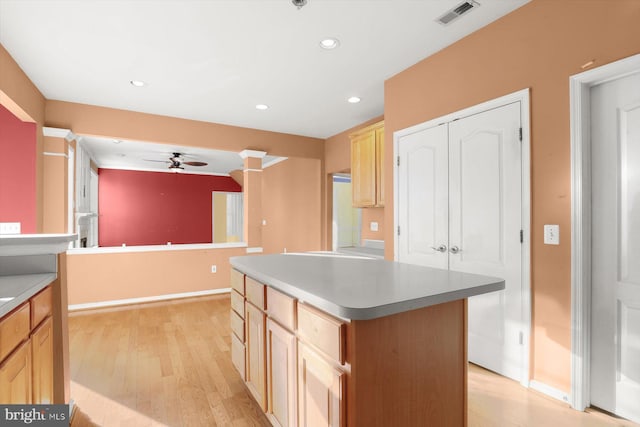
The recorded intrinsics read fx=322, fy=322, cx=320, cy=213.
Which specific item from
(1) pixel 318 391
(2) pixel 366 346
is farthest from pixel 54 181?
(2) pixel 366 346

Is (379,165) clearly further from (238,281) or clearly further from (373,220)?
(238,281)

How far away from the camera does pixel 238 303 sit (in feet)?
7.15

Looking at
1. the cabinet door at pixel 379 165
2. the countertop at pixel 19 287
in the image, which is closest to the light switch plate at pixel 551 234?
the cabinet door at pixel 379 165

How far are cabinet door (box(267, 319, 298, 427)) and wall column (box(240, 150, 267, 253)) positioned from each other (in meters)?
3.48

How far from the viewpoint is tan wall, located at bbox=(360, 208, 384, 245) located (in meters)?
4.39

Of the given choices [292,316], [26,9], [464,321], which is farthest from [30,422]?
[26,9]

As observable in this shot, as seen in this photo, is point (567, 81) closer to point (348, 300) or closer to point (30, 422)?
point (348, 300)

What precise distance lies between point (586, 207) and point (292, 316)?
5.93 feet

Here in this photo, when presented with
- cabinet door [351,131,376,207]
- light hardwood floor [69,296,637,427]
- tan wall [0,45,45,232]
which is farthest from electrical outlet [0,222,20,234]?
cabinet door [351,131,376,207]

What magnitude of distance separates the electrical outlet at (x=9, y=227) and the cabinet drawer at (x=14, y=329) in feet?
8.27

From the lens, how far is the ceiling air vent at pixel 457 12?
6.98ft

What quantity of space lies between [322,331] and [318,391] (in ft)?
0.81

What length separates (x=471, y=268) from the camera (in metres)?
2.48

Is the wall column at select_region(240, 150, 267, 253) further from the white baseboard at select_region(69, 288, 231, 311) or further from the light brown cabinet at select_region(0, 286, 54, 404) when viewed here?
the light brown cabinet at select_region(0, 286, 54, 404)
